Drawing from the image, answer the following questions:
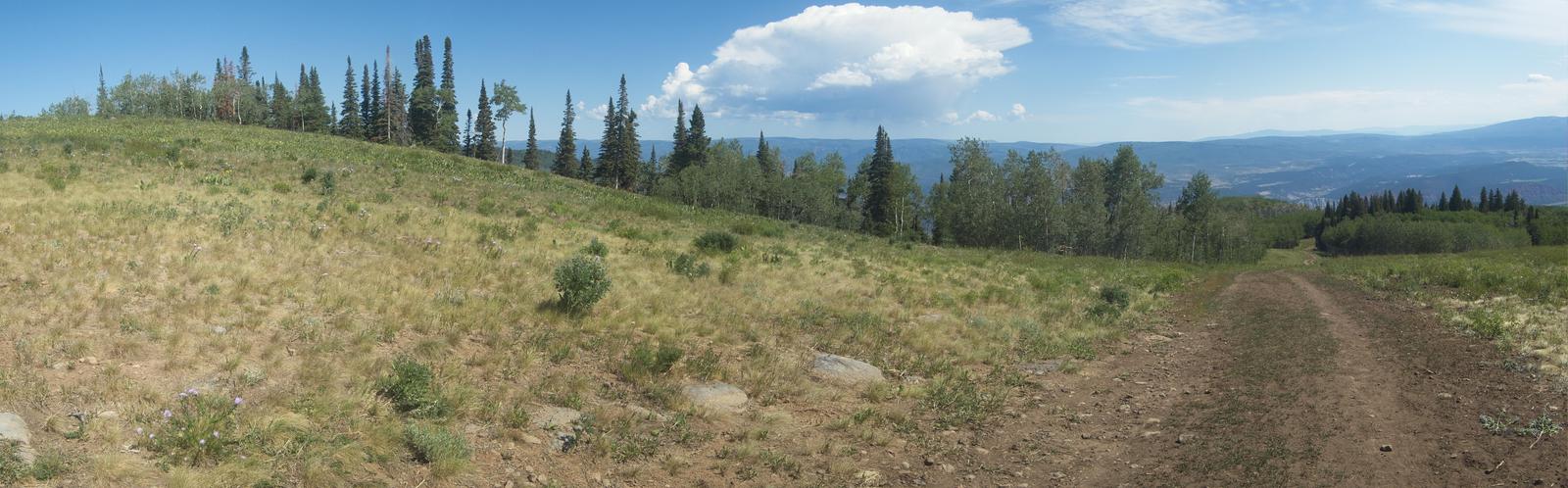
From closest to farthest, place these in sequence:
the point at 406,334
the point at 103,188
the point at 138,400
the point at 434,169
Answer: the point at 138,400 < the point at 406,334 < the point at 103,188 < the point at 434,169

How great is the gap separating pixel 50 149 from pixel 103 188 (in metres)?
10.0

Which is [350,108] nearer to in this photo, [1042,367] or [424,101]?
[424,101]

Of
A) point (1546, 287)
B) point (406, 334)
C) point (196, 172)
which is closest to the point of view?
point (406, 334)

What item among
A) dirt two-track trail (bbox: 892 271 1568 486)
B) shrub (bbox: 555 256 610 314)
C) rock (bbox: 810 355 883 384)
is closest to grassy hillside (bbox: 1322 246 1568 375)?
dirt two-track trail (bbox: 892 271 1568 486)

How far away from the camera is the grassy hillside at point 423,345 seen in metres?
6.30

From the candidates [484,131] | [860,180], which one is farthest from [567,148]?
[860,180]

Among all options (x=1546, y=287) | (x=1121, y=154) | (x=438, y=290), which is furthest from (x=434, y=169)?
(x=1121, y=154)

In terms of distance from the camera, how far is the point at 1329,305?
16688 mm

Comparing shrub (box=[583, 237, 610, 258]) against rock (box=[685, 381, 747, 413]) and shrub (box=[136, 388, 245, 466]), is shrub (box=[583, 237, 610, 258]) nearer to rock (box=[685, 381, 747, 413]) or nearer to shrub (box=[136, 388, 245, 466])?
rock (box=[685, 381, 747, 413])

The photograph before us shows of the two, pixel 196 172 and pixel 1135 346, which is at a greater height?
pixel 196 172

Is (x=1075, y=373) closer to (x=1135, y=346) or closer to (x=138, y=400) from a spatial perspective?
(x=1135, y=346)

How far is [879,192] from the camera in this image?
85562 mm

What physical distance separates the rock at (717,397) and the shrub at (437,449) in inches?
115

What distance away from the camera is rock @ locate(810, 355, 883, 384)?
1044 centimetres
